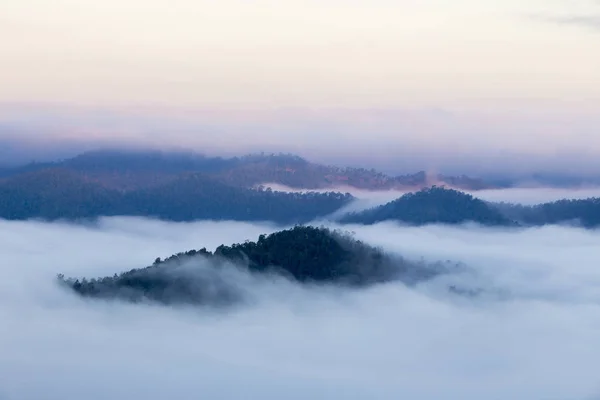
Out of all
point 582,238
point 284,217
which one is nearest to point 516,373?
point 582,238

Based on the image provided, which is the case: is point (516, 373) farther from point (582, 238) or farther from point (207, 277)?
point (582, 238)

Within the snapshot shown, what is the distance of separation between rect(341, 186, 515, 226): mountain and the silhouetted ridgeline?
58789 millimetres

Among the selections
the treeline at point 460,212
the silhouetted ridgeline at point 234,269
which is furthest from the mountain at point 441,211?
the silhouetted ridgeline at point 234,269

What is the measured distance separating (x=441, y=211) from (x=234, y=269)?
71.9 meters

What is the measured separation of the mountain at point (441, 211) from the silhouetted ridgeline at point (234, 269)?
58.8 metres

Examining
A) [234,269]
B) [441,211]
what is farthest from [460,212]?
[234,269]

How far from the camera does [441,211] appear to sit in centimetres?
16650

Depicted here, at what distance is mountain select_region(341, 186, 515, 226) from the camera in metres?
166

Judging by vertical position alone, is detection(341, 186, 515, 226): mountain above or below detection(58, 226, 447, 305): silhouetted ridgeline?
above

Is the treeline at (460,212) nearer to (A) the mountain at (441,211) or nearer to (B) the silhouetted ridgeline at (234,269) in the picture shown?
(A) the mountain at (441,211)

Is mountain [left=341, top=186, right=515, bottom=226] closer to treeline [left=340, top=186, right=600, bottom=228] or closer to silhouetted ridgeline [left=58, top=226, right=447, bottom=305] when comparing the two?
treeline [left=340, top=186, right=600, bottom=228]

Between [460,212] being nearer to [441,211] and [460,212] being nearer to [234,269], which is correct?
[441,211]

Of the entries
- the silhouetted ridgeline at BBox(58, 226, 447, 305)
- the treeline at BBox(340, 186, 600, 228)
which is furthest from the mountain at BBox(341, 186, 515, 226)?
the silhouetted ridgeline at BBox(58, 226, 447, 305)

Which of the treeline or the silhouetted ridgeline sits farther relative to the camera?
the treeline
